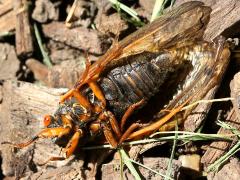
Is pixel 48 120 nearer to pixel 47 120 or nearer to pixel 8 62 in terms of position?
pixel 47 120

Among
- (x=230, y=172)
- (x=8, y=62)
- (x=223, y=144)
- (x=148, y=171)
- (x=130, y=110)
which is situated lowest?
(x=230, y=172)

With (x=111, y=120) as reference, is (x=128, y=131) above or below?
below

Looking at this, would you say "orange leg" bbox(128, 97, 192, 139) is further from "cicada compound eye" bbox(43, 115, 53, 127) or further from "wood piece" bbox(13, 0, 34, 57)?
"wood piece" bbox(13, 0, 34, 57)

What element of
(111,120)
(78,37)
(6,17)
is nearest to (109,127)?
(111,120)

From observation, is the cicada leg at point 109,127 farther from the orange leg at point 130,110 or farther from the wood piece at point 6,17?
the wood piece at point 6,17

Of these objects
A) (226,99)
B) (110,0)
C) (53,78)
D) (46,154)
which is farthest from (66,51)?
(226,99)

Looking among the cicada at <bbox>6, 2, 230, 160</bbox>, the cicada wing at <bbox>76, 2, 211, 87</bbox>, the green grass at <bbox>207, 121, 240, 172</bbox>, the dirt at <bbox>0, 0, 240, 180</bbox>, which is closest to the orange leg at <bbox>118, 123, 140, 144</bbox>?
the cicada at <bbox>6, 2, 230, 160</bbox>
